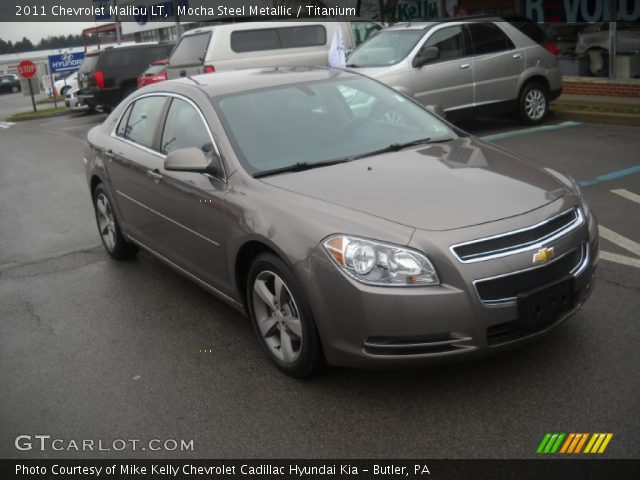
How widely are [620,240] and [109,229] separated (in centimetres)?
434

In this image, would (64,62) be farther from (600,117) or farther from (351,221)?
(351,221)

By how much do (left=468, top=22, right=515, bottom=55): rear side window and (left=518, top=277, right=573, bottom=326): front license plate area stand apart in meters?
8.48

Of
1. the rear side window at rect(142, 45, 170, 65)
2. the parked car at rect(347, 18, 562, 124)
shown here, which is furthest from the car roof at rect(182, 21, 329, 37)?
the rear side window at rect(142, 45, 170, 65)

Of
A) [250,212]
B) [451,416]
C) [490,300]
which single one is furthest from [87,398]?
[490,300]

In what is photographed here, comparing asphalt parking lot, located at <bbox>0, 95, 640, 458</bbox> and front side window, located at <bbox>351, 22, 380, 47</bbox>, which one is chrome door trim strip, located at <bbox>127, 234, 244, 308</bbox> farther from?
front side window, located at <bbox>351, 22, 380, 47</bbox>

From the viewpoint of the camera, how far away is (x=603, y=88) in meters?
13.2

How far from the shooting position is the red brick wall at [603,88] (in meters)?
12.6

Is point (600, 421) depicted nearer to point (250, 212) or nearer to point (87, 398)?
point (250, 212)

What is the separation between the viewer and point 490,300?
342 cm

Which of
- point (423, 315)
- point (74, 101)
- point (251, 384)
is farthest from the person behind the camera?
point (74, 101)

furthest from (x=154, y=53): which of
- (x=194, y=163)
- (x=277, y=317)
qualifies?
(x=277, y=317)

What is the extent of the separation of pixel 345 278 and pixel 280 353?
850 mm

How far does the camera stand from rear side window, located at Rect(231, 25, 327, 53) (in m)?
14.5

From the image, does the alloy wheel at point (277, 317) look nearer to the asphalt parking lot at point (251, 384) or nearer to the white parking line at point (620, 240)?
the asphalt parking lot at point (251, 384)
